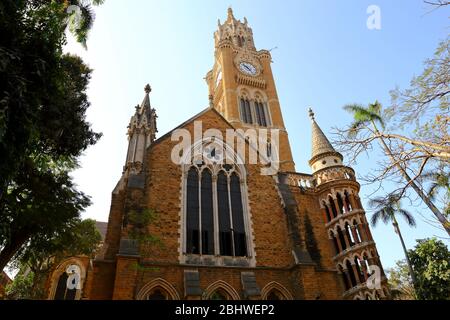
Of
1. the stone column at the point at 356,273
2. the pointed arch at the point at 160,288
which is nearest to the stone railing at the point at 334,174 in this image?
the stone column at the point at 356,273

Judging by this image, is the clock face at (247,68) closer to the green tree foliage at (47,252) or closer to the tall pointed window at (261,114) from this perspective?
the tall pointed window at (261,114)

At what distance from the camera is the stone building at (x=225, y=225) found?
41.0 ft

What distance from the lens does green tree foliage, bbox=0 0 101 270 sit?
304 inches

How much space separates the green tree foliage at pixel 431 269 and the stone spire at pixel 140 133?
18462mm

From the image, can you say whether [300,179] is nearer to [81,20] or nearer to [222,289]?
[222,289]

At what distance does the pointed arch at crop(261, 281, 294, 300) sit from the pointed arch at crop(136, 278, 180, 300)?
3582 mm

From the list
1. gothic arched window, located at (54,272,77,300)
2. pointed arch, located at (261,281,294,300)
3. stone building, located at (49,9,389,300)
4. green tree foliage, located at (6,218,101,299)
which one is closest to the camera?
stone building, located at (49,9,389,300)

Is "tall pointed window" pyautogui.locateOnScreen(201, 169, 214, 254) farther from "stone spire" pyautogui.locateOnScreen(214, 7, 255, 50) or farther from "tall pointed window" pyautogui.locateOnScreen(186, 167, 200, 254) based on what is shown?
"stone spire" pyautogui.locateOnScreen(214, 7, 255, 50)

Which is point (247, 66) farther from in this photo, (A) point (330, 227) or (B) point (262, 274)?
(B) point (262, 274)

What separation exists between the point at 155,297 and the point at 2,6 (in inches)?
402

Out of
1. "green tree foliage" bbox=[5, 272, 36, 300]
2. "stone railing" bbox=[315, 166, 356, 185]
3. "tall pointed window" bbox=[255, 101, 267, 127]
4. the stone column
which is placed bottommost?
the stone column

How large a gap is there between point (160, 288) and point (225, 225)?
4.05 meters

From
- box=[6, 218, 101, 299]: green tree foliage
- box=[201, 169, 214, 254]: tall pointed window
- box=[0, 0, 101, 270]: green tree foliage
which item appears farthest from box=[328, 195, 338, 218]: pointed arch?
box=[6, 218, 101, 299]: green tree foliage

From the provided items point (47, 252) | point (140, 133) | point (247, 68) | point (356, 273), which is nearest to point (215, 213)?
point (140, 133)
